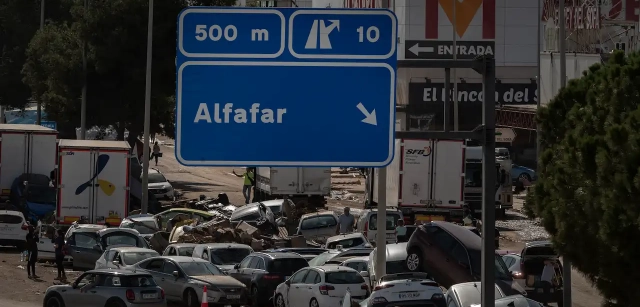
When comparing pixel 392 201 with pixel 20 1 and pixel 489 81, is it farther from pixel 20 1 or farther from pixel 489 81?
pixel 20 1

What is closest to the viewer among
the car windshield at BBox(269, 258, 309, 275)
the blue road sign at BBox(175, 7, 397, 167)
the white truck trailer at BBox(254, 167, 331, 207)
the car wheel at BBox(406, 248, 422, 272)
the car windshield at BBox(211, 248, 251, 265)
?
the blue road sign at BBox(175, 7, 397, 167)

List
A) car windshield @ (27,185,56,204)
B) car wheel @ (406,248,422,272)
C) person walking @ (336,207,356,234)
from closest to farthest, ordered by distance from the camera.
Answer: car wheel @ (406,248,422,272)
person walking @ (336,207,356,234)
car windshield @ (27,185,56,204)

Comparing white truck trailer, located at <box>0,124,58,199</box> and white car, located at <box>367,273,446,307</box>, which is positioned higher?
white truck trailer, located at <box>0,124,58,199</box>

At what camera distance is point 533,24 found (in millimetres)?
65938

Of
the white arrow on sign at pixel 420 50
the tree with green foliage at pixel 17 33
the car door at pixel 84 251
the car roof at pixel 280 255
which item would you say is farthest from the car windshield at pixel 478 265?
the tree with green foliage at pixel 17 33

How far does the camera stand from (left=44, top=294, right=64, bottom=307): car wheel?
76.2 feet

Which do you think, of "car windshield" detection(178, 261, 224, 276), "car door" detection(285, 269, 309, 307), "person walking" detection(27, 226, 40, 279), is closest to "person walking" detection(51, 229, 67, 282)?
"person walking" detection(27, 226, 40, 279)

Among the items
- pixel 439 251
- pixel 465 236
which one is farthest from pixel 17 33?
pixel 465 236

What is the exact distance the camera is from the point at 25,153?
4303cm

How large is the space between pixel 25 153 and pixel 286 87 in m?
34.3

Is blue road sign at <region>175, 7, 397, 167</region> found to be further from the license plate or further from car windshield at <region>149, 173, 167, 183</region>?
car windshield at <region>149, 173, 167, 183</region>

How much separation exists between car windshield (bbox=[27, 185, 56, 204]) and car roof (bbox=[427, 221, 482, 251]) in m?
21.3

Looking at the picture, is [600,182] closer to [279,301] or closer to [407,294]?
[407,294]

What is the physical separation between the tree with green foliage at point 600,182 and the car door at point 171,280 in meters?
11.8
